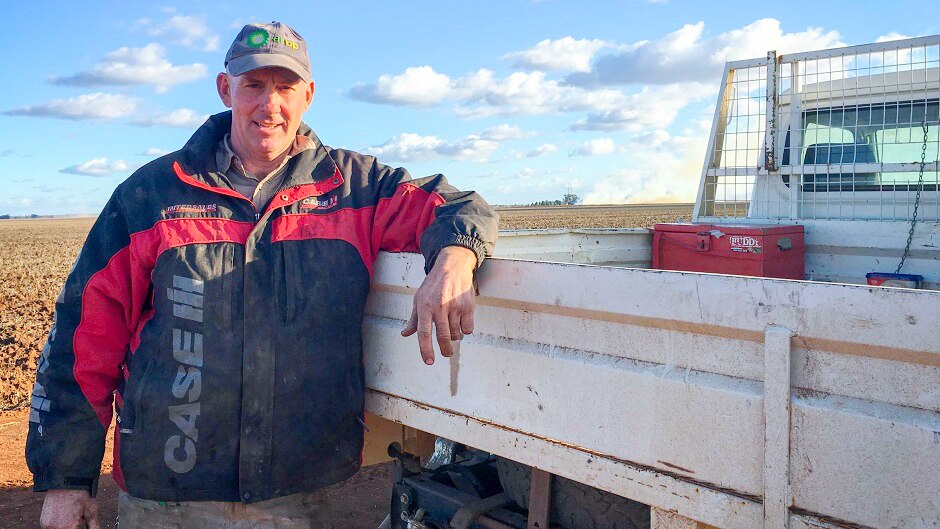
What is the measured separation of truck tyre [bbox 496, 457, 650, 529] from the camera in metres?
2.11

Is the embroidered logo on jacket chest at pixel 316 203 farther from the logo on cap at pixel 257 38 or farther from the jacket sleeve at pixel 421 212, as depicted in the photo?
the logo on cap at pixel 257 38

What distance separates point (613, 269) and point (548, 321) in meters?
0.24

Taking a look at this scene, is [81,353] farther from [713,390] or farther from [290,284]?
[713,390]

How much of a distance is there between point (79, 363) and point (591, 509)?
1.75 m

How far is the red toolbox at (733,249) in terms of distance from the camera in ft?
12.9

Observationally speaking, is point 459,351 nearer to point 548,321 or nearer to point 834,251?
point 548,321

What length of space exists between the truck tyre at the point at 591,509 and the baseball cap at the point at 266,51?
1.63 m

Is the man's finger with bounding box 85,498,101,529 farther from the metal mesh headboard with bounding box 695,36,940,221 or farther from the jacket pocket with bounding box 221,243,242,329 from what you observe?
the metal mesh headboard with bounding box 695,36,940,221

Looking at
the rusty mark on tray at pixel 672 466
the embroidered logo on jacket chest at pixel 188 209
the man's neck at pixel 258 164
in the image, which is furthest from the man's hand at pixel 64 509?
the rusty mark on tray at pixel 672 466

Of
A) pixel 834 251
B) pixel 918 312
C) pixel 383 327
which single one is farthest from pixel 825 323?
pixel 834 251

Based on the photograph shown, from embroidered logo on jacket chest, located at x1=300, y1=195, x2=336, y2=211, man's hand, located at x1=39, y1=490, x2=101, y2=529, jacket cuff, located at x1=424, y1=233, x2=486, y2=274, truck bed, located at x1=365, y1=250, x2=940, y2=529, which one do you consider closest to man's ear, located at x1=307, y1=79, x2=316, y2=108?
embroidered logo on jacket chest, located at x1=300, y1=195, x2=336, y2=211

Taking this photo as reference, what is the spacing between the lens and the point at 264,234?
256 centimetres

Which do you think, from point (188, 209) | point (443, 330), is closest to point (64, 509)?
point (188, 209)

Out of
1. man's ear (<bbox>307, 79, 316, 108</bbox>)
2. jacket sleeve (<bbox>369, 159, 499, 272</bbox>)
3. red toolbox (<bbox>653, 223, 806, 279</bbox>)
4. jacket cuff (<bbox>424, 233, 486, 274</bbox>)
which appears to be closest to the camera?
jacket cuff (<bbox>424, 233, 486, 274</bbox>)
